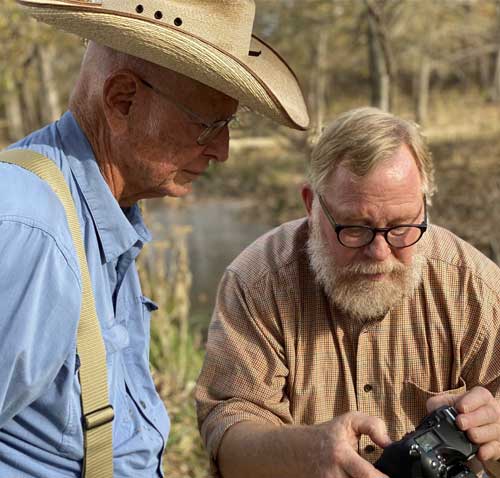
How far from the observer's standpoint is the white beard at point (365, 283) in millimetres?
2623

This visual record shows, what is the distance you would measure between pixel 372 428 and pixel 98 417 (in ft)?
2.52

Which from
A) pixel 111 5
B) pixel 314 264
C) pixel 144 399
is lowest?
pixel 144 399

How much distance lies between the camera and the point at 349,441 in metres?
2.18

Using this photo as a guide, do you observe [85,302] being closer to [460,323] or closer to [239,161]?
[460,323]

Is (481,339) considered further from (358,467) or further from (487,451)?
(358,467)

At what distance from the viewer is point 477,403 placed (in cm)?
233

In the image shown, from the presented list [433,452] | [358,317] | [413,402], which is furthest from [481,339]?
[433,452]

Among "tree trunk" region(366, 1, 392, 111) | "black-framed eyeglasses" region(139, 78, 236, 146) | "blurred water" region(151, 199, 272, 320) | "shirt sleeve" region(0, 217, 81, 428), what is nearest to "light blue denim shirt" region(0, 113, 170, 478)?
"shirt sleeve" region(0, 217, 81, 428)

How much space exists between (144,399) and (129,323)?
0.23 m

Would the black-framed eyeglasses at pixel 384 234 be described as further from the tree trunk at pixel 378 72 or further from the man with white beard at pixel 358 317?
the tree trunk at pixel 378 72

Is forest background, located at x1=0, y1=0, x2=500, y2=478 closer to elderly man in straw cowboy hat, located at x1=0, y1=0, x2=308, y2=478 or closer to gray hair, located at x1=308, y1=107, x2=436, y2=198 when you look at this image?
gray hair, located at x1=308, y1=107, x2=436, y2=198

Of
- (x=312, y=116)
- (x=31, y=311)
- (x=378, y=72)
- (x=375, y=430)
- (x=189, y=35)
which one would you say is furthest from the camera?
(x=378, y=72)

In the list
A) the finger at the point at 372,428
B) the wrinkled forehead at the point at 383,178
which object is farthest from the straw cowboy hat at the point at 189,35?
the finger at the point at 372,428

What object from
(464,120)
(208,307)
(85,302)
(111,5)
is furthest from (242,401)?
(464,120)
